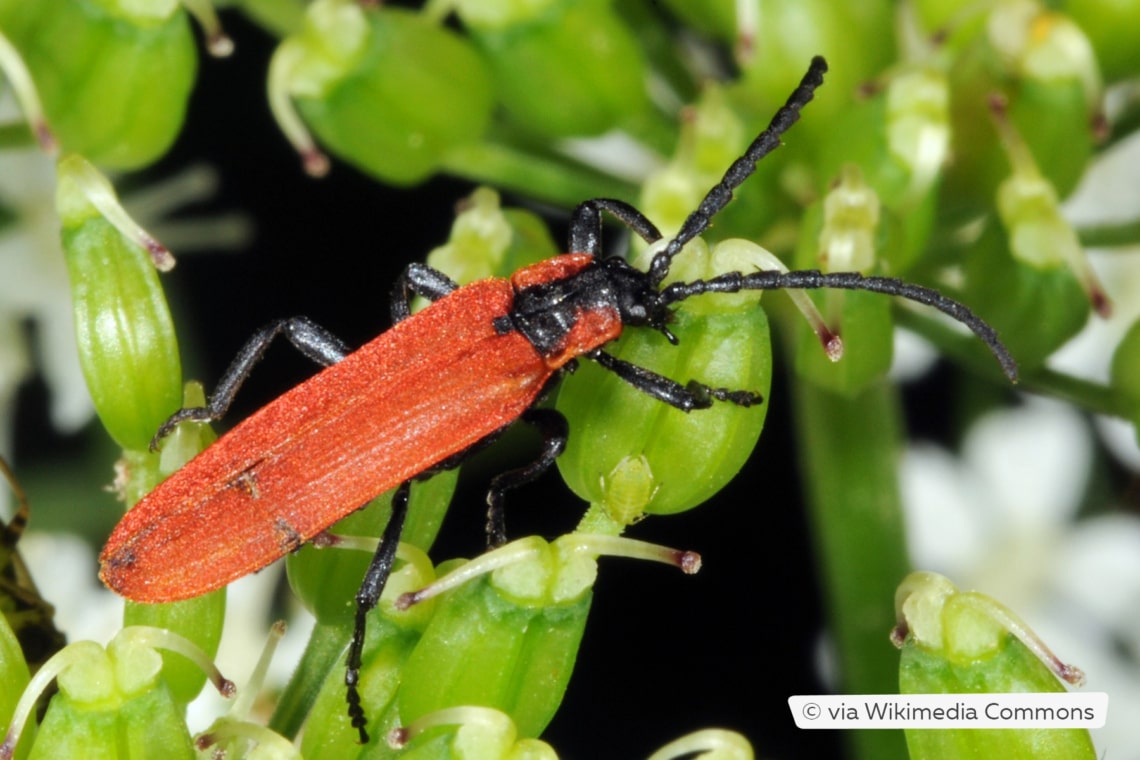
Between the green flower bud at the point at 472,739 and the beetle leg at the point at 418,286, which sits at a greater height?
the beetle leg at the point at 418,286

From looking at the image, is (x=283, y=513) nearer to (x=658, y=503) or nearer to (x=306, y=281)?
(x=658, y=503)

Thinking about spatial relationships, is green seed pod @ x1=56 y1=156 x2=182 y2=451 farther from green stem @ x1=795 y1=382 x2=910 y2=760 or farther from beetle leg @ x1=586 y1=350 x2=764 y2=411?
green stem @ x1=795 y1=382 x2=910 y2=760

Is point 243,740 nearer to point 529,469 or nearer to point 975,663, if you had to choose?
point 529,469

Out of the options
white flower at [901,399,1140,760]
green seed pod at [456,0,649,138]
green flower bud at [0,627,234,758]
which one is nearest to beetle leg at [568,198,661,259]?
green seed pod at [456,0,649,138]

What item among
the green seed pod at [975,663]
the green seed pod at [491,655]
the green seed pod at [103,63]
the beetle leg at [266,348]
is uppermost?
the green seed pod at [103,63]

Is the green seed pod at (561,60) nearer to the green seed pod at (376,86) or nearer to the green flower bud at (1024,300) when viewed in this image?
the green seed pod at (376,86)

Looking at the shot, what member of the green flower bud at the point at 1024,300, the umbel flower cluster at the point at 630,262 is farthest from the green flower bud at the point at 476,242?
the green flower bud at the point at 1024,300

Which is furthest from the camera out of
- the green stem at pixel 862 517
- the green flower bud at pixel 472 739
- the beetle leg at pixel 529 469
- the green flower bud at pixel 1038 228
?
the green stem at pixel 862 517

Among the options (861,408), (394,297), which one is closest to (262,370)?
(394,297)
